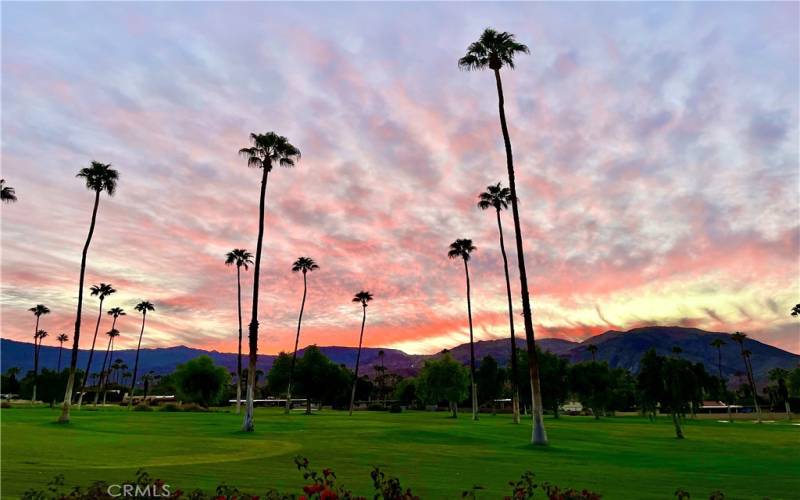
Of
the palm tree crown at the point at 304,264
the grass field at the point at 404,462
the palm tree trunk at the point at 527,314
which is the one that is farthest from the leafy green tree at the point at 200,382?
the palm tree trunk at the point at 527,314

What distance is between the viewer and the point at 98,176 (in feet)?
190

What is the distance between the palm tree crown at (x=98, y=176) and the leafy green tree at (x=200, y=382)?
68.1 metres

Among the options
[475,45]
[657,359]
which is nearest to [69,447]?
[475,45]

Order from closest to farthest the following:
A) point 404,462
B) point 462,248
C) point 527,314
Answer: point 404,462 → point 527,314 → point 462,248

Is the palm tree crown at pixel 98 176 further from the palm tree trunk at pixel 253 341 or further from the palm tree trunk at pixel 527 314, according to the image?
the palm tree trunk at pixel 527 314

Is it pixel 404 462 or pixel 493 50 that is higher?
pixel 493 50

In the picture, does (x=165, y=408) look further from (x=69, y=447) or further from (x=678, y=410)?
(x=678, y=410)

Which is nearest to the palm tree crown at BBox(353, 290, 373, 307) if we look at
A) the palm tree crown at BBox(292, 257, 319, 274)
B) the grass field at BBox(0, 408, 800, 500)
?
the palm tree crown at BBox(292, 257, 319, 274)

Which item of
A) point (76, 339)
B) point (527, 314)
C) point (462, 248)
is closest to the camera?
point (527, 314)

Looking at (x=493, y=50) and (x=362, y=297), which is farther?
(x=362, y=297)

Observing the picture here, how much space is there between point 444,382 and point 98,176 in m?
72.3

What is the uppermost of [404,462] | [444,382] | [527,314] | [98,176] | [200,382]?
[98,176]

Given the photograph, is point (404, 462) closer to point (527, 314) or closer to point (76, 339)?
point (527, 314)

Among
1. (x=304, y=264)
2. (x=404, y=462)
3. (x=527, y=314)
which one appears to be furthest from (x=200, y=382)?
(x=404, y=462)
